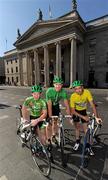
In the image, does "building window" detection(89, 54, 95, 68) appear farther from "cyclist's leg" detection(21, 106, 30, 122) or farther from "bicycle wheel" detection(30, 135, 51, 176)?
"bicycle wheel" detection(30, 135, 51, 176)

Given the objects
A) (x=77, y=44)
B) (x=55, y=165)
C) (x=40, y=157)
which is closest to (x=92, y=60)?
(x=77, y=44)

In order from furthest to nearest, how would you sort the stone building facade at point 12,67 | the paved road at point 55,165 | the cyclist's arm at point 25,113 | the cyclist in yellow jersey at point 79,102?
the stone building facade at point 12,67 → the cyclist in yellow jersey at point 79,102 → the cyclist's arm at point 25,113 → the paved road at point 55,165

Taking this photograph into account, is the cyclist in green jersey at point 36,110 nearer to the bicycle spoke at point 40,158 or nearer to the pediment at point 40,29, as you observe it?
the bicycle spoke at point 40,158

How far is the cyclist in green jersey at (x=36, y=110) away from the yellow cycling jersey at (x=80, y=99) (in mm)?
940

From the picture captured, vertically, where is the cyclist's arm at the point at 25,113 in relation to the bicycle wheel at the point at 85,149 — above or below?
above

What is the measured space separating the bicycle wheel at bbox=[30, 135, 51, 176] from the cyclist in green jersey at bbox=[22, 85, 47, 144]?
7.9 inches

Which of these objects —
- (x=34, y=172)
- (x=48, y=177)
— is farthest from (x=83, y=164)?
(x=34, y=172)

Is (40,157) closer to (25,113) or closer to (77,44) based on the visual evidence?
(25,113)

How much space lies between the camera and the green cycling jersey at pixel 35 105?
3.40m

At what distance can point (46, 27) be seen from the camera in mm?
34438

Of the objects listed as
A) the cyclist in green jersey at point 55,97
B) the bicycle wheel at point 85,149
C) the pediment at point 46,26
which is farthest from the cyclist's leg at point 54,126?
the pediment at point 46,26

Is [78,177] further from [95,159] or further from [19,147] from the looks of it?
[19,147]

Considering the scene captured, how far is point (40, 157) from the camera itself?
11.9 feet

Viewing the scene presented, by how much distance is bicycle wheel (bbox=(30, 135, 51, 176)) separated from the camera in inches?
121
